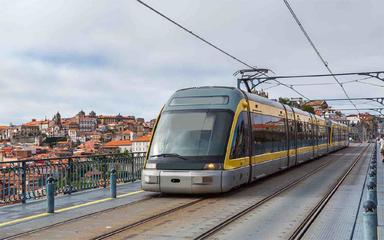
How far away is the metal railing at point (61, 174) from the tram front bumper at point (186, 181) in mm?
2889

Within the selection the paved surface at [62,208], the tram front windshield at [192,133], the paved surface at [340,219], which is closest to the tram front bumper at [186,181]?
the tram front windshield at [192,133]

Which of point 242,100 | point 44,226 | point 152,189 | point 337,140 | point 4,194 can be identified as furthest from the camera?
point 337,140

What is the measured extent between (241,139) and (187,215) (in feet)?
15.0

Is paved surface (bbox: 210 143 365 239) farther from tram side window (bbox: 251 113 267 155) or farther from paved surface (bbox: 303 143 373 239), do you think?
tram side window (bbox: 251 113 267 155)

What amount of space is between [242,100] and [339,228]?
6.68m

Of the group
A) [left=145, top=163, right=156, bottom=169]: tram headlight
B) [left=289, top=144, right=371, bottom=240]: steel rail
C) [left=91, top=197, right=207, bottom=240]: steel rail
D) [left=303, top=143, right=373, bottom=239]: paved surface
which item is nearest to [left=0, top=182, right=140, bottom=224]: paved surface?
[left=145, top=163, right=156, bottom=169]: tram headlight

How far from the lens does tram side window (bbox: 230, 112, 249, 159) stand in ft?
45.4

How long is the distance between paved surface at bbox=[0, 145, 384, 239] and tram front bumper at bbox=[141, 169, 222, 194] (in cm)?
28

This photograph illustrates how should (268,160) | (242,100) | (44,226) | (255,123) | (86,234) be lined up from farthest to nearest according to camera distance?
(268,160) < (255,123) < (242,100) < (44,226) < (86,234)

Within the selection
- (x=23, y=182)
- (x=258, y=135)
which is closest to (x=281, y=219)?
(x=23, y=182)

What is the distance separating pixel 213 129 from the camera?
529 inches

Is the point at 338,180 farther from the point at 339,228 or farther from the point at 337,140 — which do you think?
the point at 337,140

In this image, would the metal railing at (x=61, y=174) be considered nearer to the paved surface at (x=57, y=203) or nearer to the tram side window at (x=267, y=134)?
the paved surface at (x=57, y=203)

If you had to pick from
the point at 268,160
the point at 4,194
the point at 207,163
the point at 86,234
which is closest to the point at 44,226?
the point at 86,234
